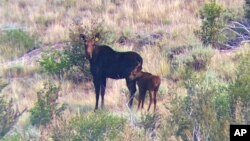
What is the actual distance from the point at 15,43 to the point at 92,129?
1133 centimetres

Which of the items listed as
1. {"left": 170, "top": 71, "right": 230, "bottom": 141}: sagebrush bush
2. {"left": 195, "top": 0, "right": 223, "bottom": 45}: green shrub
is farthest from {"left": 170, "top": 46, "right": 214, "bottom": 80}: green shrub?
{"left": 170, "top": 71, "right": 230, "bottom": 141}: sagebrush bush

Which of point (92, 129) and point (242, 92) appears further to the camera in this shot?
point (242, 92)

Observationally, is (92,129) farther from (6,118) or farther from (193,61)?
(193,61)

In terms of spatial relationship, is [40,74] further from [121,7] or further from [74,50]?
[121,7]

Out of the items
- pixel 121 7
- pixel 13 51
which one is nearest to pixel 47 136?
pixel 13 51

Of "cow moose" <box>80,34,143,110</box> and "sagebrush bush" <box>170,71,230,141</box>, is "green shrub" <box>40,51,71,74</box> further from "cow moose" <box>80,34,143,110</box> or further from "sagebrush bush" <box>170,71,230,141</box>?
"sagebrush bush" <box>170,71,230,141</box>

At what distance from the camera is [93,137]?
31.8 feet

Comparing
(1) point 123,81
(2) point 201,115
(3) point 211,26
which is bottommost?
(2) point 201,115

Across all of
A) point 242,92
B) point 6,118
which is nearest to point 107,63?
point 6,118

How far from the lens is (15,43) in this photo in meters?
20.7

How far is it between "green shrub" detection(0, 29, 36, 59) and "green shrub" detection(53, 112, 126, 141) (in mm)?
10179

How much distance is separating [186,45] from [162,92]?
4553 millimetres

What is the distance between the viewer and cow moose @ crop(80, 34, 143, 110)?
550 inches

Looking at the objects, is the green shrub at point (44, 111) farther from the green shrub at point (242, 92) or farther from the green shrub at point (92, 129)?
the green shrub at point (242, 92)
